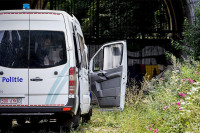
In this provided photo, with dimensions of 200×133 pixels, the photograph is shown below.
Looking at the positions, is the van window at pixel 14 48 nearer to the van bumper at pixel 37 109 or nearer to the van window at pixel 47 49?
the van window at pixel 47 49

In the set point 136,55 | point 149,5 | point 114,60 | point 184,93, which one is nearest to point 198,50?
point 114,60

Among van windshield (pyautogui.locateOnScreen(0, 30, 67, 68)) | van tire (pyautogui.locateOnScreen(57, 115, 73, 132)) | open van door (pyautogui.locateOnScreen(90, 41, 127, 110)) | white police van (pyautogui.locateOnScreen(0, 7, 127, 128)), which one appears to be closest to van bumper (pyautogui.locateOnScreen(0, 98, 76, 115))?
white police van (pyautogui.locateOnScreen(0, 7, 127, 128))

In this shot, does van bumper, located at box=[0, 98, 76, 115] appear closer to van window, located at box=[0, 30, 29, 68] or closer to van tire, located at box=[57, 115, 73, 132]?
van tire, located at box=[57, 115, 73, 132]

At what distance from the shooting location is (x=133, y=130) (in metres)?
8.47

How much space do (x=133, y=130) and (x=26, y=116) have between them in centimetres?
206

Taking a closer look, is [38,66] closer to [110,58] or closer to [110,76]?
[110,76]

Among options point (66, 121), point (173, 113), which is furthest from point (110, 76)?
point (173, 113)

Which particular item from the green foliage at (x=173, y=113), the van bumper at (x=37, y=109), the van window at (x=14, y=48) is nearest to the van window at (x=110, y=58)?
the green foliage at (x=173, y=113)

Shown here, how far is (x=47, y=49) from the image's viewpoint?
855 centimetres

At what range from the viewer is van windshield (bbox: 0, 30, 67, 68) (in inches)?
334

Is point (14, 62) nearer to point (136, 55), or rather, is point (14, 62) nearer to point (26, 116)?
point (26, 116)

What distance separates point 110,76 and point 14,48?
4.25 m

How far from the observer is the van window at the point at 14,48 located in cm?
850

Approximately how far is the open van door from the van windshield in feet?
11.9
